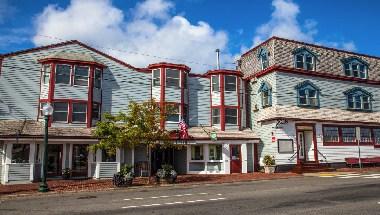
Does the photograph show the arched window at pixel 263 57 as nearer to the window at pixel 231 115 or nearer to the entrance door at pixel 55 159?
the window at pixel 231 115

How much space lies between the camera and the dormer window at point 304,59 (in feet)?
101

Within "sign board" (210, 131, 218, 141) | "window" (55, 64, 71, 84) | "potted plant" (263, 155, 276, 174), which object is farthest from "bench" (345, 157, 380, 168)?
"window" (55, 64, 71, 84)

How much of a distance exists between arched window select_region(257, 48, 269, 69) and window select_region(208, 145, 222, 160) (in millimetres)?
9102

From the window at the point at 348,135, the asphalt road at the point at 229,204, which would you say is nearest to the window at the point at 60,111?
the asphalt road at the point at 229,204

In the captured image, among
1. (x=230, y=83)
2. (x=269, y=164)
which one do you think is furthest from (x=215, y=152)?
(x=230, y=83)

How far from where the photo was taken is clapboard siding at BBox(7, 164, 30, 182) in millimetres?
21500

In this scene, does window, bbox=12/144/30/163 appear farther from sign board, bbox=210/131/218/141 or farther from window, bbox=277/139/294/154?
window, bbox=277/139/294/154

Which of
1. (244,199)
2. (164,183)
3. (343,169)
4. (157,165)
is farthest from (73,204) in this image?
(343,169)

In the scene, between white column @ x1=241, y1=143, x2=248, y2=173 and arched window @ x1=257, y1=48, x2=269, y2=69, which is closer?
white column @ x1=241, y1=143, x2=248, y2=173

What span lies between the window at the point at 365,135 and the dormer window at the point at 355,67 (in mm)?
5565

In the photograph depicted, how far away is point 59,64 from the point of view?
25.5 meters

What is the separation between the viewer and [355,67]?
3397 cm

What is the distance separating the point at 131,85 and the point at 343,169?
19492 millimetres

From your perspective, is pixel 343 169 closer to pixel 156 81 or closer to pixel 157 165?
pixel 157 165
